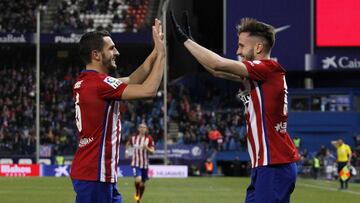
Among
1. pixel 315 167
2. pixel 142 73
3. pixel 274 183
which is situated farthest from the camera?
pixel 315 167

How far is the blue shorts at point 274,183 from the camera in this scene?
25.0 feet

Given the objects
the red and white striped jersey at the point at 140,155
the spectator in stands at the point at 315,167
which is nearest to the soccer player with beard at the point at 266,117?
the red and white striped jersey at the point at 140,155

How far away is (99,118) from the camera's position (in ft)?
25.5

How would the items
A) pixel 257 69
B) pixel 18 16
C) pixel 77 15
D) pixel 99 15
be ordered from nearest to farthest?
pixel 257 69, pixel 77 15, pixel 99 15, pixel 18 16

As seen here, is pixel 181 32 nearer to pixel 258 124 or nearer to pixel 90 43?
pixel 90 43

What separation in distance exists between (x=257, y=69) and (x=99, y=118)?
150 centimetres

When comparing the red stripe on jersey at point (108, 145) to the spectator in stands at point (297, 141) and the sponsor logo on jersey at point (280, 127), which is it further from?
the spectator in stands at point (297, 141)

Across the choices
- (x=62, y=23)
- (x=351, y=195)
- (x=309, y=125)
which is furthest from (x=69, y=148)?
(x=351, y=195)

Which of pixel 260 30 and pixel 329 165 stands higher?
pixel 260 30

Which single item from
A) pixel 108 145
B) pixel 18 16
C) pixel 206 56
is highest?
pixel 18 16

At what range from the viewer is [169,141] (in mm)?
49312

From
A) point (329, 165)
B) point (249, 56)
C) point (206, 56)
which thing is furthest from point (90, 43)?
point (329, 165)

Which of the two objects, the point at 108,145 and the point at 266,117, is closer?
the point at 266,117

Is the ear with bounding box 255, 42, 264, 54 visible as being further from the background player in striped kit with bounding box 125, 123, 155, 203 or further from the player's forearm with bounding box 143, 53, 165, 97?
the background player in striped kit with bounding box 125, 123, 155, 203
